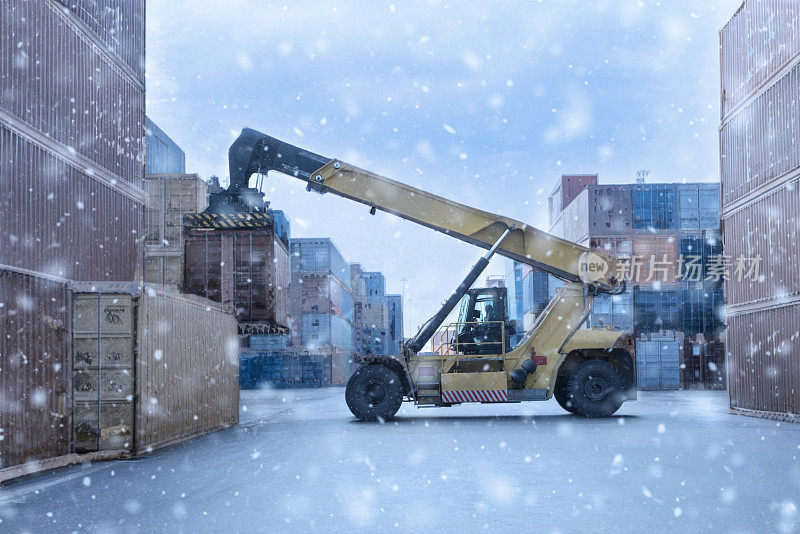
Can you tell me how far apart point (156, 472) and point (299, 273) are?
116 ft

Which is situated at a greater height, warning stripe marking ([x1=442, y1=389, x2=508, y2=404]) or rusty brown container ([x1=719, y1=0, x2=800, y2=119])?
rusty brown container ([x1=719, y1=0, x2=800, y2=119])

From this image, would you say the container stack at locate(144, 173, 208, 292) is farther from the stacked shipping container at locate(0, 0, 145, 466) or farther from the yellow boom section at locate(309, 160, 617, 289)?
the stacked shipping container at locate(0, 0, 145, 466)

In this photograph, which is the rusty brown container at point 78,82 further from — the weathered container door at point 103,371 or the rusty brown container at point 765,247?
the rusty brown container at point 765,247

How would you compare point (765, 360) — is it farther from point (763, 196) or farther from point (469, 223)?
point (469, 223)

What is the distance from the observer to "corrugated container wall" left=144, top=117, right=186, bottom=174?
119 feet

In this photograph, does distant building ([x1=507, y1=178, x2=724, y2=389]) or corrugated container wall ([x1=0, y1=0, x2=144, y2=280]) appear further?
distant building ([x1=507, y1=178, x2=724, y2=389])

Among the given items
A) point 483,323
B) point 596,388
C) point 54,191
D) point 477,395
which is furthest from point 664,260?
point 54,191

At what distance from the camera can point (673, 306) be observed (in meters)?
38.1

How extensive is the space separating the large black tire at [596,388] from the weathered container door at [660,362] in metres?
22.7

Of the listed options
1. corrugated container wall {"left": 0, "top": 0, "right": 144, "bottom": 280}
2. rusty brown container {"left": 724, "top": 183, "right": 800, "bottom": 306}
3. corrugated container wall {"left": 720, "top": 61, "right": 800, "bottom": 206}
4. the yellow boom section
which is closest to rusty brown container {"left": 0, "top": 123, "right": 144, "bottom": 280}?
corrugated container wall {"left": 0, "top": 0, "right": 144, "bottom": 280}

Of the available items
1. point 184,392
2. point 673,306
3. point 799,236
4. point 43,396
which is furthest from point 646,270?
point 43,396

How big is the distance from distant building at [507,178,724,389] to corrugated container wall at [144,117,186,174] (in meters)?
21.0

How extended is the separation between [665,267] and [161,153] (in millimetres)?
25666

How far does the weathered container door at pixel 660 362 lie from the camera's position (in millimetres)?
37000
